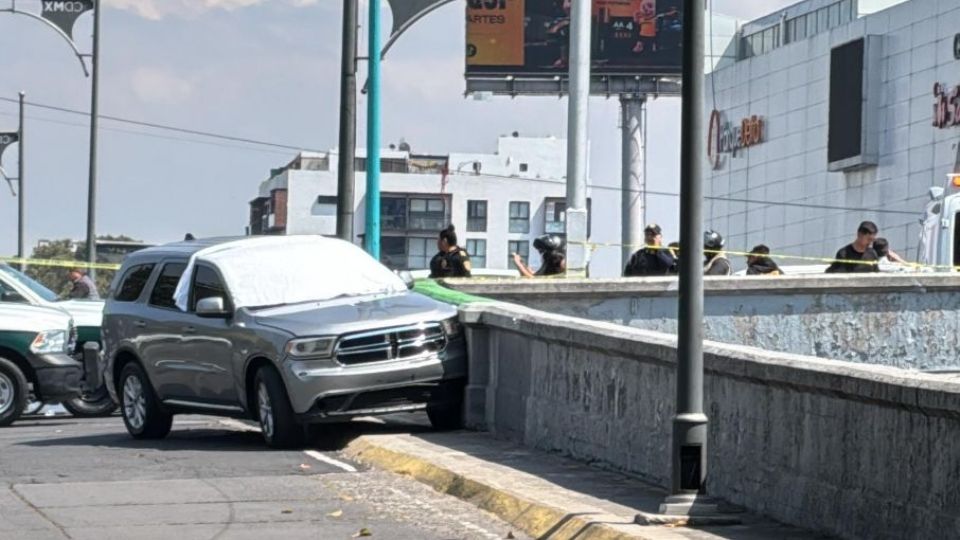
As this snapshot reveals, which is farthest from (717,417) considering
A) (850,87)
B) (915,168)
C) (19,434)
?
(850,87)

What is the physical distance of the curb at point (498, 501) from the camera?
10.8m

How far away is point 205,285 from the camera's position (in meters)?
18.1

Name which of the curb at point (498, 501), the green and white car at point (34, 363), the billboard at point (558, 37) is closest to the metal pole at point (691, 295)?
the curb at point (498, 501)

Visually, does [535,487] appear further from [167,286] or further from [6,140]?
[6,140]

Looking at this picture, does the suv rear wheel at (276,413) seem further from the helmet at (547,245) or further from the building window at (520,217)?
the building window at (520,217)

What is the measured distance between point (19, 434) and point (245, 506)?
7.57m

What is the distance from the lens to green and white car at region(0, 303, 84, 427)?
21.2 meters

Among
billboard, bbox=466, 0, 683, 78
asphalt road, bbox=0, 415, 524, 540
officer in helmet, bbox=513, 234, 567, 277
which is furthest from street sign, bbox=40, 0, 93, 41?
billboard, bbox=466, 0, 683, 78

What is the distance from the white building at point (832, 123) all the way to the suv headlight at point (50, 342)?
44.3 meters

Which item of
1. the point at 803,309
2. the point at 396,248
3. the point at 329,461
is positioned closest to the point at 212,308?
the point at 329,461

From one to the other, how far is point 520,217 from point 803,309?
115 meters

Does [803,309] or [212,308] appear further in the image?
[803,309]

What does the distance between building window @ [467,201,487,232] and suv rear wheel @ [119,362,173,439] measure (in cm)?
11884

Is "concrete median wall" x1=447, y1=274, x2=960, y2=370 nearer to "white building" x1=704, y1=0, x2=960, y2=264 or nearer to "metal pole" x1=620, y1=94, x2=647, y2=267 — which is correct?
"white building" x1=704, y1=0, x2=960, y2=264
